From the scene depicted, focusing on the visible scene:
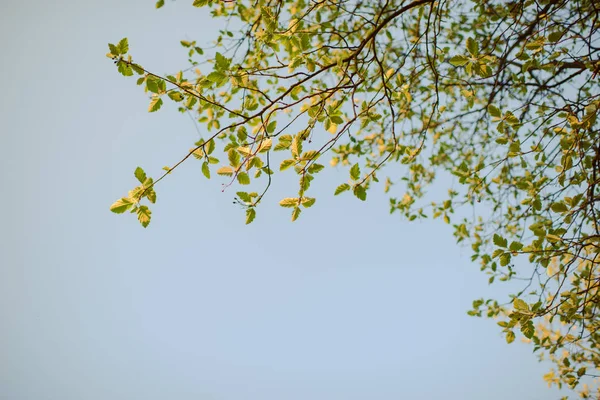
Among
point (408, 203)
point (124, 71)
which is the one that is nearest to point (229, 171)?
point (124, 71)

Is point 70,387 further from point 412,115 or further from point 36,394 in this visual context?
point 412,115

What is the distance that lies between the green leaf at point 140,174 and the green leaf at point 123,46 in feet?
2.42

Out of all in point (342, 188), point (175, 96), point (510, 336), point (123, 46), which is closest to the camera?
point (123, 46)

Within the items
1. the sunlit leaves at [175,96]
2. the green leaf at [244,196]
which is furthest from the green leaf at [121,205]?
the sunlit leaves at [175,96]

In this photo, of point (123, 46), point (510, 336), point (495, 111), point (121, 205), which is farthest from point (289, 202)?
point (510, 336)

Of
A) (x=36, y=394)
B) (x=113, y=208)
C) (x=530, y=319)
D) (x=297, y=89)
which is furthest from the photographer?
(x=36, y=394)

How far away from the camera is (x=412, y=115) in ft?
17.7

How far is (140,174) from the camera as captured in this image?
1.97 meters

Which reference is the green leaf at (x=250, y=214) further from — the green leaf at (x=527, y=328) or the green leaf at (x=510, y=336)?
→ the green leaf at (x=510, y=336)

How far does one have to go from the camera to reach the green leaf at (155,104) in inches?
87.7

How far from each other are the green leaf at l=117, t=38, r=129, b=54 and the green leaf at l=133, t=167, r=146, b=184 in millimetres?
737

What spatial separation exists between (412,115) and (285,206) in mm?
4227

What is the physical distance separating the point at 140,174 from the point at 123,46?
799mm

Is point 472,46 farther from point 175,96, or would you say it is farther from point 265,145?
point 175,96
